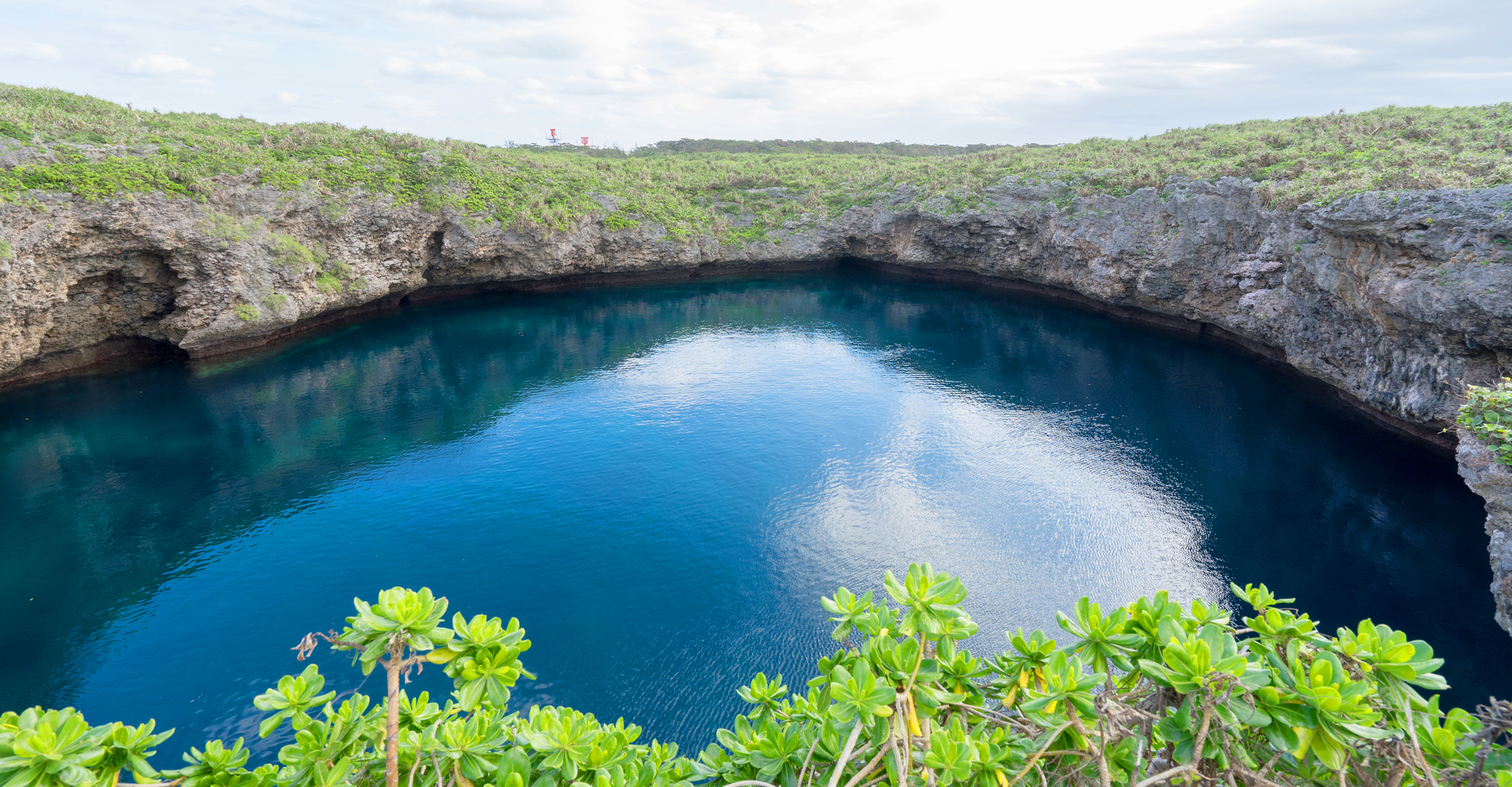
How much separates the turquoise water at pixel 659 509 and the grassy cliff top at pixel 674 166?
300 inches

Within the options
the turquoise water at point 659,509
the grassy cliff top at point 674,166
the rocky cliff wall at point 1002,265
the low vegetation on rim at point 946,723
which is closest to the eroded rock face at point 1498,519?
the rocky cliff wall at point 1002,265

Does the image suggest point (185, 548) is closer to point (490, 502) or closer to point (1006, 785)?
point (490, 502)

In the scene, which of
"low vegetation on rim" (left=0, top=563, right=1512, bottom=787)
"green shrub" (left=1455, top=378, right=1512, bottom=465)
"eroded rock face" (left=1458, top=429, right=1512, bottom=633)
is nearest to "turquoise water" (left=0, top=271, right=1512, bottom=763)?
"eroded rock face" (left=1458, top=429, right=1512, bottom=633)

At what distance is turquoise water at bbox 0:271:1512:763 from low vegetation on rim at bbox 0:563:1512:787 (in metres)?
7.35

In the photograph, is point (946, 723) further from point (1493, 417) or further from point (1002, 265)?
point (1002, 265)

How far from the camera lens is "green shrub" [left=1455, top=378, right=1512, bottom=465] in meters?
10.8

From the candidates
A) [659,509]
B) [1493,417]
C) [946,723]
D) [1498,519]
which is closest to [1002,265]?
[1493,417]

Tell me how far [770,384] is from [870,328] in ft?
32.2

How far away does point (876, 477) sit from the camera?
729 inches

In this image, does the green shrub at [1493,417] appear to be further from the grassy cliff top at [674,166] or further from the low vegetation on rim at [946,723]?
the low vegetation on rim at [946,723]

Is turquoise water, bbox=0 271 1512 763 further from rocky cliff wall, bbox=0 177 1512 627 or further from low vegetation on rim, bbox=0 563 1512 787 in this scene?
low vegetation on rim, bbox=0 563 1512 787

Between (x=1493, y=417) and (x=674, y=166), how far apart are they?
49.1 metres

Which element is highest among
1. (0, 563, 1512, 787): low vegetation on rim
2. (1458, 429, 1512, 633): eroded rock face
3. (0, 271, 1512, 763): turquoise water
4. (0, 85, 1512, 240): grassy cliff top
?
(0, 85, 1512, 240): grassy cliff top

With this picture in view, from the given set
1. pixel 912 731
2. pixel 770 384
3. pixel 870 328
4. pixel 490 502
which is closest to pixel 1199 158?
pixel 870 328
